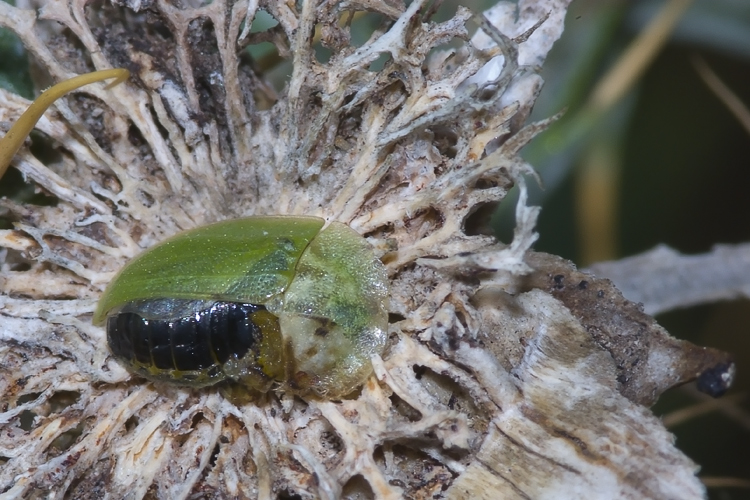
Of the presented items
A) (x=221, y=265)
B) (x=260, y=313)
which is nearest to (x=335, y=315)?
(x=260, y=313)

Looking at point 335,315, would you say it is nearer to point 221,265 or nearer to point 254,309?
point 254,309

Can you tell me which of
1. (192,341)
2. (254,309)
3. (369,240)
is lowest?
(192,341)

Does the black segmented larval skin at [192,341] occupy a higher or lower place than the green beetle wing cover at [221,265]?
lower

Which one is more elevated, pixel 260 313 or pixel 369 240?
pixel 369 240

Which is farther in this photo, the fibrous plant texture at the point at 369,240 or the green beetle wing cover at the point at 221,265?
the green beetle wing cover at the point at 221,265
